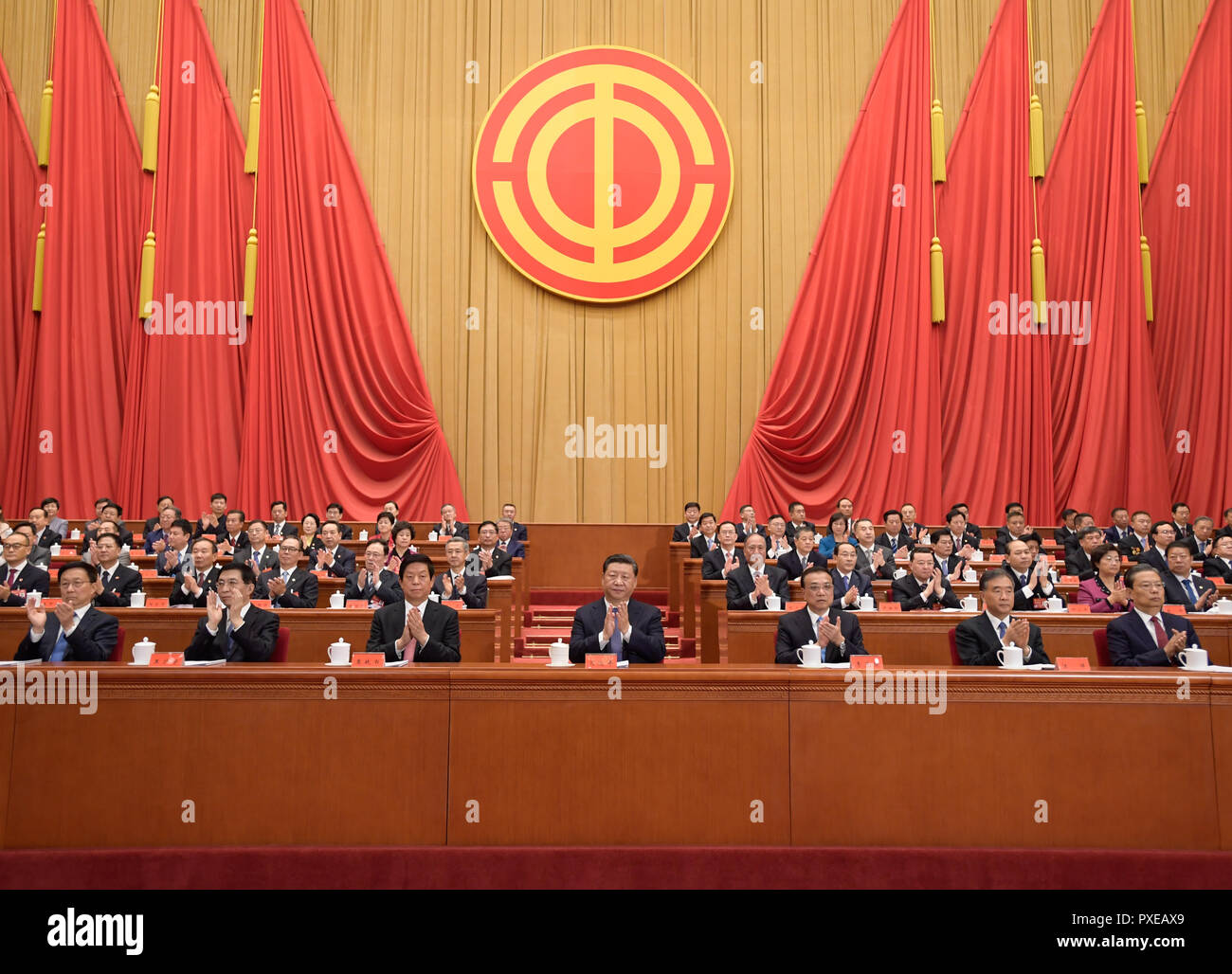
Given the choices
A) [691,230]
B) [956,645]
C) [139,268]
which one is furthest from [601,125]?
[956,645]

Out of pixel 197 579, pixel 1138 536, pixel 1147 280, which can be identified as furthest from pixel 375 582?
pixel 1147 280

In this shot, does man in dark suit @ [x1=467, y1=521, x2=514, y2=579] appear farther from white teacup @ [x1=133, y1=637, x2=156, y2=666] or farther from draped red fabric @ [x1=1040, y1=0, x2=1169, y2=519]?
draped red fabric @ [x1=1040, y1=0, x2=1169, y2=519]

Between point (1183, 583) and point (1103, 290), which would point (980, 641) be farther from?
point (1103, 290)

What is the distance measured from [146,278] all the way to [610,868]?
26.3 ft

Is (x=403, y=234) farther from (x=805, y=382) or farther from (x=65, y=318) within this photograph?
(x=805, y=382)

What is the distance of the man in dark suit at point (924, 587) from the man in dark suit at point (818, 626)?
119 centimetres

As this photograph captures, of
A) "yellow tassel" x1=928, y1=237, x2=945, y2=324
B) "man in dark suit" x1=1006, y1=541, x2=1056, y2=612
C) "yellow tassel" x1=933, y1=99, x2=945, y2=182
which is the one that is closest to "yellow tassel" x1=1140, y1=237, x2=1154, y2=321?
"yellow tassel" x1=928, y1=237, x2=945, y2=324

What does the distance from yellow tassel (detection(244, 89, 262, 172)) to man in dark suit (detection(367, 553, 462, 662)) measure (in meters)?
6.40

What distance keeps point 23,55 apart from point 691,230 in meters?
6.45

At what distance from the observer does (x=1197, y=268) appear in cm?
925

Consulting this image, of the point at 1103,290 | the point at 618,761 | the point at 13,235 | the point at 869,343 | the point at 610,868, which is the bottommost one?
the point at 610,868

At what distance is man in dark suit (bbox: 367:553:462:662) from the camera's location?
156 inches

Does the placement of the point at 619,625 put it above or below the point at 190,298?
below

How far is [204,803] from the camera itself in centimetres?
277
